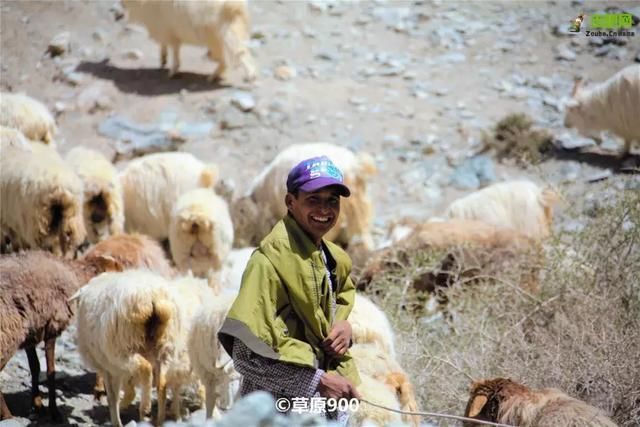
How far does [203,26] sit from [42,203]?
5.41 m

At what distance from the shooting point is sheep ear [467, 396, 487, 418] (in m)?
4.36

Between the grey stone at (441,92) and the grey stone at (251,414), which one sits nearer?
the grey stone at (251,414)

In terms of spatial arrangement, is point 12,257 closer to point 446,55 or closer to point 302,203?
point 302,203

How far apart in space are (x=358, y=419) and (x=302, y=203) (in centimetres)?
134

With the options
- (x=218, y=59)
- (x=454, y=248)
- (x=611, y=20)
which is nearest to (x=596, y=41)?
(x=611, y=20)

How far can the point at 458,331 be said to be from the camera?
6262mm

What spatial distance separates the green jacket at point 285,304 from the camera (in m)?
3.17

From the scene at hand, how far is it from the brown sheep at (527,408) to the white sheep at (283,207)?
4779 millimetres

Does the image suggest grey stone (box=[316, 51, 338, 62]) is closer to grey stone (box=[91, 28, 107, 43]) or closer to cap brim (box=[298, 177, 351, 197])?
grey stone (box=[91, 28, 107, 43])

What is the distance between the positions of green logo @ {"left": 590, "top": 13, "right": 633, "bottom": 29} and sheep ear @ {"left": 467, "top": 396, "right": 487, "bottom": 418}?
9.24 metres

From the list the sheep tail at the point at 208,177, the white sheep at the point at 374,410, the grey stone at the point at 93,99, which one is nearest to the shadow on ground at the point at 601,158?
the sheep tail at the point at 208,177

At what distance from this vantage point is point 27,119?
917cm

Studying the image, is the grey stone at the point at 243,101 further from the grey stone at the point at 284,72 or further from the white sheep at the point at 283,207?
the white sheep at the point at 283,207

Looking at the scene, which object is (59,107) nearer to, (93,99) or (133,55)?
(93,99)
